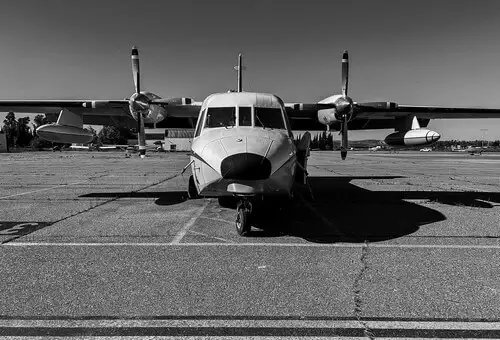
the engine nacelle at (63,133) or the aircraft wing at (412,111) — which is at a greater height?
the aircraft wing at (412,111)

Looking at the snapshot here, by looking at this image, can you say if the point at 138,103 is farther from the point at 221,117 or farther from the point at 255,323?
the point at 255,323

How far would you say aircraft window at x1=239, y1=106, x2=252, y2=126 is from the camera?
29.7 ft

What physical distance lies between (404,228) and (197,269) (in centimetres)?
490

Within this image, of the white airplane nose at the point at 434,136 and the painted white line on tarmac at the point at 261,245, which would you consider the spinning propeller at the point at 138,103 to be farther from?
the white airplane nose at the point at 434,136

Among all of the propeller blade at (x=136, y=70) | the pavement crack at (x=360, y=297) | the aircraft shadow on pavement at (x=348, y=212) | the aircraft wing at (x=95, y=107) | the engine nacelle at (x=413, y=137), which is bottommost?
the aircraft shadow on pavement at (x=348, y=212)

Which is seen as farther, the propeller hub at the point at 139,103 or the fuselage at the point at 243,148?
the propeller hub at the point at 139,103

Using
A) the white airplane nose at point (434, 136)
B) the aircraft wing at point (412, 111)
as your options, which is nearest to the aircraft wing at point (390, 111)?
the aircraft wing at point (412, 111)

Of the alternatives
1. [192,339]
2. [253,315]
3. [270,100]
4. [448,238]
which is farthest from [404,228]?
[192,339]

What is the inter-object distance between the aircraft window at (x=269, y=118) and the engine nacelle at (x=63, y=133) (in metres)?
8.10

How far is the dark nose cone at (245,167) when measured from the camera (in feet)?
22.0

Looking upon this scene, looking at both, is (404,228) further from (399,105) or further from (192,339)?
(399,105)

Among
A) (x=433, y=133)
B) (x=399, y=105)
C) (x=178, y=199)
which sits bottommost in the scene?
(x=178, y=199)

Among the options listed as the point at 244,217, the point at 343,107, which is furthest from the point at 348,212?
the point at 343,107

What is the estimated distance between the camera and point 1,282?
4930 mm
